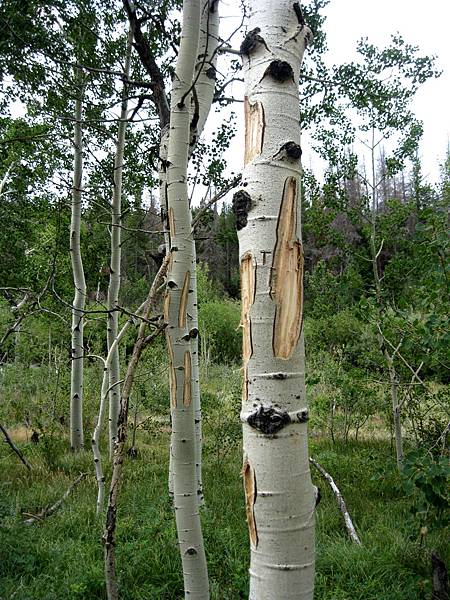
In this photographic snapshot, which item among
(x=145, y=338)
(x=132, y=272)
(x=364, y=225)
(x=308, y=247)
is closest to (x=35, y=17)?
(x=364, y=225)

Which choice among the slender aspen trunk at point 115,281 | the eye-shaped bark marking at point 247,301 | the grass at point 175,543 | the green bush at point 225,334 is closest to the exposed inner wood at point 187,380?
the eye-shaped bark marking at point 247,301

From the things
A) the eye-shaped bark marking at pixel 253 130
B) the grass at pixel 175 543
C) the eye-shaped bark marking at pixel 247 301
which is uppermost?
the eye-shaped bark marking at pixel 253 130

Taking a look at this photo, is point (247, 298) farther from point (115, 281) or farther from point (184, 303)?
point (115, 281)

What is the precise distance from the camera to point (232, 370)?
4453 millimetres

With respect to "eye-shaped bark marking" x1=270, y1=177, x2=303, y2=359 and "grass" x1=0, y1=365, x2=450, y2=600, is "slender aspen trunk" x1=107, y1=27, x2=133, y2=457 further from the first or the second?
"eye-shaped bark marking" x1=270, y1=177, x2=303, y2=359

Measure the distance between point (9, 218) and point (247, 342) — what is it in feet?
29.8

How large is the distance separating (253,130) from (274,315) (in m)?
0.51

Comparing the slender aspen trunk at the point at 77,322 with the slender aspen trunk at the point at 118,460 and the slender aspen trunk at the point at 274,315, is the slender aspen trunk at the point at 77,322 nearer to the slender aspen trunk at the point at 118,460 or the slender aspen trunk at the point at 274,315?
the slender aspen trunk at the point at 118,460

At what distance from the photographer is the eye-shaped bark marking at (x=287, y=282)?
3.85ft

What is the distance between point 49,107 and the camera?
6820 mm

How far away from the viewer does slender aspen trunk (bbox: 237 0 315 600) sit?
3.64 feet

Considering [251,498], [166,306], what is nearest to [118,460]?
[166,306]

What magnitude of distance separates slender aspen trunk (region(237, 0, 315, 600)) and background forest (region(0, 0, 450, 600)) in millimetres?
958

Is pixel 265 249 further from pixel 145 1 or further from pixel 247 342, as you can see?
pixel 145 1
